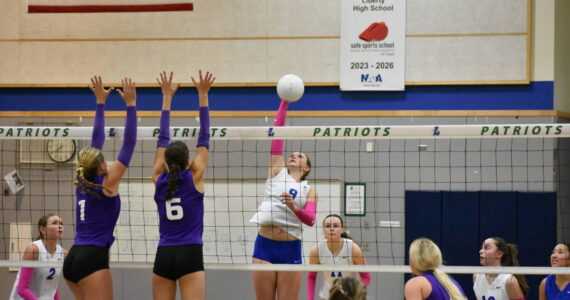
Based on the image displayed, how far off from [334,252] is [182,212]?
272 cm

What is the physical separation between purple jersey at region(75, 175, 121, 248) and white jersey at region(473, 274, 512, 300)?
3.93m

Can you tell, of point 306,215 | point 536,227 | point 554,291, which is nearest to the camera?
point 306,215

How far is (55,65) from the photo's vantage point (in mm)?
11789

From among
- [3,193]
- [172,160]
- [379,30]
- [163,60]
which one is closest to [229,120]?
[163,60]

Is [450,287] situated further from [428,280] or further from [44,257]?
[44,257]

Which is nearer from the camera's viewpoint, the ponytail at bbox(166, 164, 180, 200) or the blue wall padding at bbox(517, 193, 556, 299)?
the ponytail at bbox(166, 164, 180, 200)

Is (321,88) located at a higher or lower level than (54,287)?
higher

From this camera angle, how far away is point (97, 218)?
213 inches

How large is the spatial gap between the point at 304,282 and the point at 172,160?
6.08 metres

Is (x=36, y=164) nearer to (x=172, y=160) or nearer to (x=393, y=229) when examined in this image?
(x=393, y=229)

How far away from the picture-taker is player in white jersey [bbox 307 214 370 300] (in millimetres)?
7344

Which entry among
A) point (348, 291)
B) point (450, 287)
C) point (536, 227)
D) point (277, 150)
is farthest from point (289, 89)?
point (536, 227)

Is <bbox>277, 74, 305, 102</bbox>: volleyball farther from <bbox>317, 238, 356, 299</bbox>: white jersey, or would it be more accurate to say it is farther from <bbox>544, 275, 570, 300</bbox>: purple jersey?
<bbox>544, 275, 570, 300</bbox>: purple jersey

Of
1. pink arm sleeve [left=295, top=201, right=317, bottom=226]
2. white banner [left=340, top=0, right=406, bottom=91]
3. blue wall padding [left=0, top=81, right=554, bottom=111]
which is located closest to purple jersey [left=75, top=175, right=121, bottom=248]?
pink arm sleeve [left=295, top=201, right=317, bottom=226]
